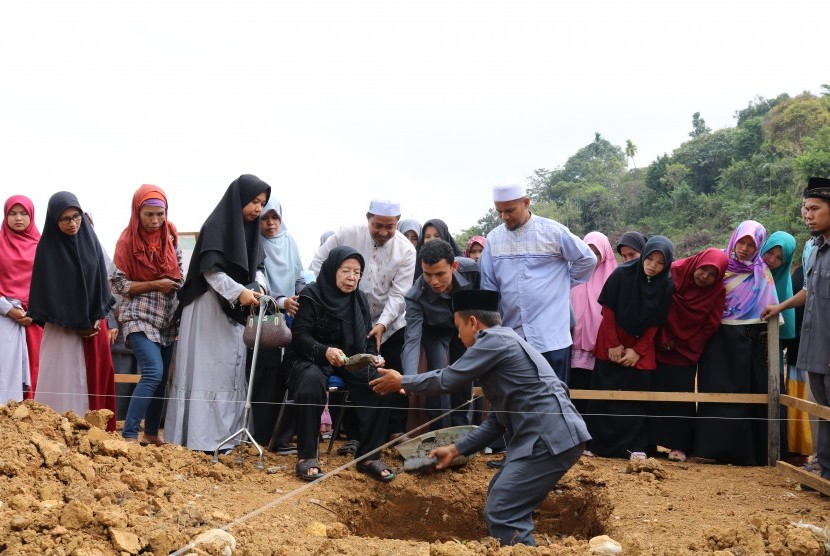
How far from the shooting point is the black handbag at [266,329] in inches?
229

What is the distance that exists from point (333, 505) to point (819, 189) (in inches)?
154

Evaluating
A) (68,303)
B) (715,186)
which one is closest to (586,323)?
(68,303)

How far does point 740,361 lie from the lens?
684 cm

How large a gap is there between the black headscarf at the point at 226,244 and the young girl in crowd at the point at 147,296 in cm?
19

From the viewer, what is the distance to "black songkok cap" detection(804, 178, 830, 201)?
219 inches

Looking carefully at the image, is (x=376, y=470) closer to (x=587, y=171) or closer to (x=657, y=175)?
(x=657, y=175)

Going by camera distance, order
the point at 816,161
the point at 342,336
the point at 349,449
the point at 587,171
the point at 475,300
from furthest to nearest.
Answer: the point at 587,171
the point at 816,161
the point at 349,449
the point at 342,336
the point at 475,300

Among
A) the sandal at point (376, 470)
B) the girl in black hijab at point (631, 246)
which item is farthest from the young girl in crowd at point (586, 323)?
the sandal at point (376, 470)

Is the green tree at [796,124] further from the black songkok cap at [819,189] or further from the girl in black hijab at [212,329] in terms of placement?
the girl in black hijab at [212,329]

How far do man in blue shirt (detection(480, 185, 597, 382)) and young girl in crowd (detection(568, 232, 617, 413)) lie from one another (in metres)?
0.67

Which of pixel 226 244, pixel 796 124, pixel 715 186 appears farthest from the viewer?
pixel 715 186

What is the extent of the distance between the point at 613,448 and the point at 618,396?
502 mm

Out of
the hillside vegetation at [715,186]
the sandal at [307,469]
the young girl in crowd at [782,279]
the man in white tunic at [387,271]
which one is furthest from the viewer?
the hillside vegetation at [715,186]

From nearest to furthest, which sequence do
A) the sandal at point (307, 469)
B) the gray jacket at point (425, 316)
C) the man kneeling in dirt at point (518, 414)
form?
the man kneeling in dirt at point (518, 414) → the sandal at point (307, 469) → the gray jacket at point (425, 316)
